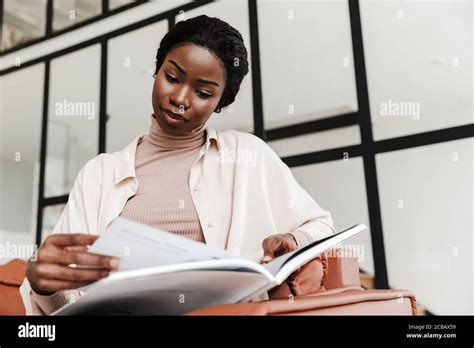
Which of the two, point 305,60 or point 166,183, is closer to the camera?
point 166,183

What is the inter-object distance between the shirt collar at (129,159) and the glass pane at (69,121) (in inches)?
102

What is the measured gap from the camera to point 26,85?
14.2 feet

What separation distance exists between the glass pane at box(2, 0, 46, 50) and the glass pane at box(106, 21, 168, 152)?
1.01 meters

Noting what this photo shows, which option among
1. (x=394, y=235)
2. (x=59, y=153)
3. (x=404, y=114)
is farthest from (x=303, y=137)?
(x=59, y=153)

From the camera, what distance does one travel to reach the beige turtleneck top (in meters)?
1.09

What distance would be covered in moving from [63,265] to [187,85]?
594mm

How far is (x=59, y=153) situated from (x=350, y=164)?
244 centimetres

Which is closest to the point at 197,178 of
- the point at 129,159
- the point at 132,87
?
the point at 129,159

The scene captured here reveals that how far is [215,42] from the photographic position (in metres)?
1.17
